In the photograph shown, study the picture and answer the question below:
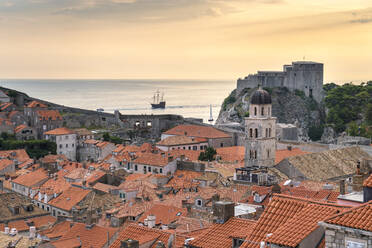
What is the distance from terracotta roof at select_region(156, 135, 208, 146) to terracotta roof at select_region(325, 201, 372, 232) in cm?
4776

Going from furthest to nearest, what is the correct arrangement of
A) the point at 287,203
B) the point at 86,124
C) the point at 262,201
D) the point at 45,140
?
the point at 86,124, the point at 45,140, the point at 262,201, the point at 287,203

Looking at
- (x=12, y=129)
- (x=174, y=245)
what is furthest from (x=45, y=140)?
(x=174, y=245)

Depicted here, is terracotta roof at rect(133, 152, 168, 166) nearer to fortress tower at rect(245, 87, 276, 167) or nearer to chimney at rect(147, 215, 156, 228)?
fortress tower at rect(245, 87, 276, 167)

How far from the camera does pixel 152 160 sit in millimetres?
43469

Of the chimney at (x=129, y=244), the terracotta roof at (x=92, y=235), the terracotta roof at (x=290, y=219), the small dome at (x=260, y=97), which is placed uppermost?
the small dome at (x=260, y=97)

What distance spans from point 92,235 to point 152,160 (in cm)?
2271

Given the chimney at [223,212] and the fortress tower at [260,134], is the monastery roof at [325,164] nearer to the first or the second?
the fortress tower at [260,134]

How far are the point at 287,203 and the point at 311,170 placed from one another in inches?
1108

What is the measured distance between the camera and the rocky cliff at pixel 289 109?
258ft

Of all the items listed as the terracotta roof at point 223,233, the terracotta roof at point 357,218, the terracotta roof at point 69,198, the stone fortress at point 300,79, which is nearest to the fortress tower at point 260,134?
the terracotta roof at point 69,198

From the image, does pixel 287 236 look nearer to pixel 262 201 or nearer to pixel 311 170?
pixel 262 201

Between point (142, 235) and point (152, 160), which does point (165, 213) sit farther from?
point (152, 160)

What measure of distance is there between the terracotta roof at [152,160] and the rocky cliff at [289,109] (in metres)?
32.9

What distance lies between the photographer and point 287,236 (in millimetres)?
8359
